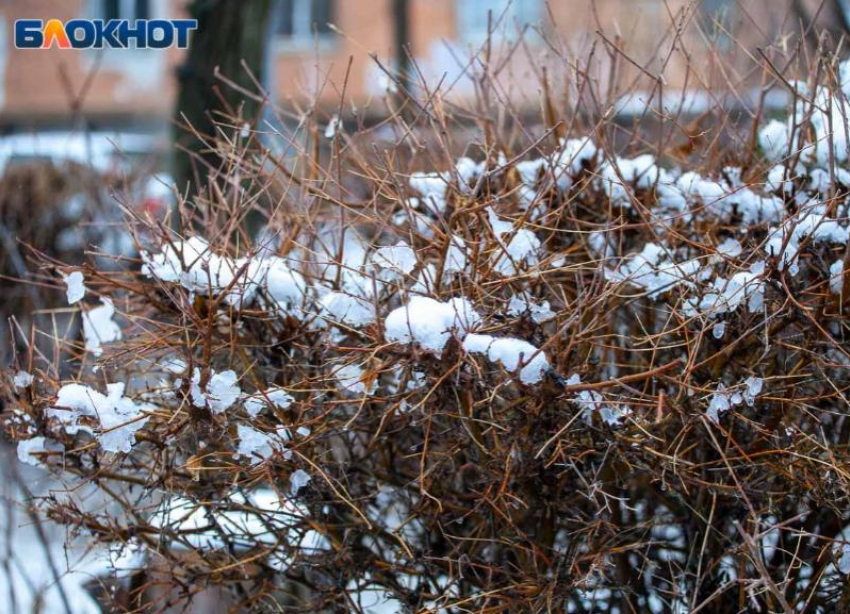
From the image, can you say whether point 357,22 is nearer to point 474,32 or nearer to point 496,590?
point 474,32

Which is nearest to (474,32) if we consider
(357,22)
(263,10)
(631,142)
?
(357,22)

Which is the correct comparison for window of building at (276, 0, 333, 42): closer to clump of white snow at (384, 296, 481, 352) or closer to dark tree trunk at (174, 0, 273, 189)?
dark tree trunk at (174, 0, 273, 189)

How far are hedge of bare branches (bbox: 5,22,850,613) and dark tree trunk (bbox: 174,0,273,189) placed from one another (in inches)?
40.6

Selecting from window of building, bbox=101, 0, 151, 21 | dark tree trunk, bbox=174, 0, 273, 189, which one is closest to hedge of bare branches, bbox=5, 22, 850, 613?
dark tree trunk, bbox=174, 0, 273, 189

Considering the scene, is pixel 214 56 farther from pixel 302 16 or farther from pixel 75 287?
pixel 302 16

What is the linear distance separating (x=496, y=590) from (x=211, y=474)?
799 millimetres

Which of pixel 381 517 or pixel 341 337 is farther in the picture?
pixel 381 517

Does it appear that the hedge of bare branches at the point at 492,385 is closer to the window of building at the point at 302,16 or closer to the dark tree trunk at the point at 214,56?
the dark tree trunk at the point at 214,56

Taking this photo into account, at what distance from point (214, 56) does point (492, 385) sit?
2223 mm

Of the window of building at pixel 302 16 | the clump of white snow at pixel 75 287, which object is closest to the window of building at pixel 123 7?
the window of building at pixel 302 16

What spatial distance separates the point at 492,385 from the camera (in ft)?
7.61

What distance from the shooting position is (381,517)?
9.39ft

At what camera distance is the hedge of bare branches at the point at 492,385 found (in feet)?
7.75

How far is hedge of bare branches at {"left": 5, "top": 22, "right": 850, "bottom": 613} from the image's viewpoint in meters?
2.36
